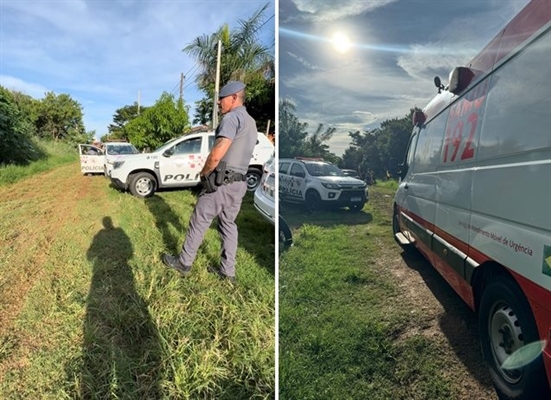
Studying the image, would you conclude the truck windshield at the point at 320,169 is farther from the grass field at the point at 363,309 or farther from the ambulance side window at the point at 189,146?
the ambulance side window at the point at 189,146

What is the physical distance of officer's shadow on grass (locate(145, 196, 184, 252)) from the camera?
4.31m

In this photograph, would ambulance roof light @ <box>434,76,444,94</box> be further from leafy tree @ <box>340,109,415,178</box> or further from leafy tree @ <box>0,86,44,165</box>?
leafy tree @ <box>0,86,44,165</box>

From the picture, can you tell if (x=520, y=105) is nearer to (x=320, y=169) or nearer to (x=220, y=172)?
(x=320, y=169)

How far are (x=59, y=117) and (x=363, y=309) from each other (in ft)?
127

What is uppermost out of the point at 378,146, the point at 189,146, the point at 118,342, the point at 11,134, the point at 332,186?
the point at 11,134

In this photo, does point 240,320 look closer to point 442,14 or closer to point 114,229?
point 442,14

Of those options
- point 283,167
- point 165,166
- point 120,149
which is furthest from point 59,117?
point 283,167

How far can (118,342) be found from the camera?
228 cm

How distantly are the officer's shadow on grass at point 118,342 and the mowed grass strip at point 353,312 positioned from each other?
3.66ft

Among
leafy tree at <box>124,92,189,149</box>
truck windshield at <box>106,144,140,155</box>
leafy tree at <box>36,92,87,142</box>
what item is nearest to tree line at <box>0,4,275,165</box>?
leafy tree at <box>124,92,189,149</box>

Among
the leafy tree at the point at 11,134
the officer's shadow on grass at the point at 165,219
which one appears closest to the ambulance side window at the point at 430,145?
the officer's shadow on grass at the point at 165,219

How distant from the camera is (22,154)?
48.1 ft

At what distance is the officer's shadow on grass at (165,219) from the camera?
14.1 ft

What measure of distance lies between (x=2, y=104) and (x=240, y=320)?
14269 mm
